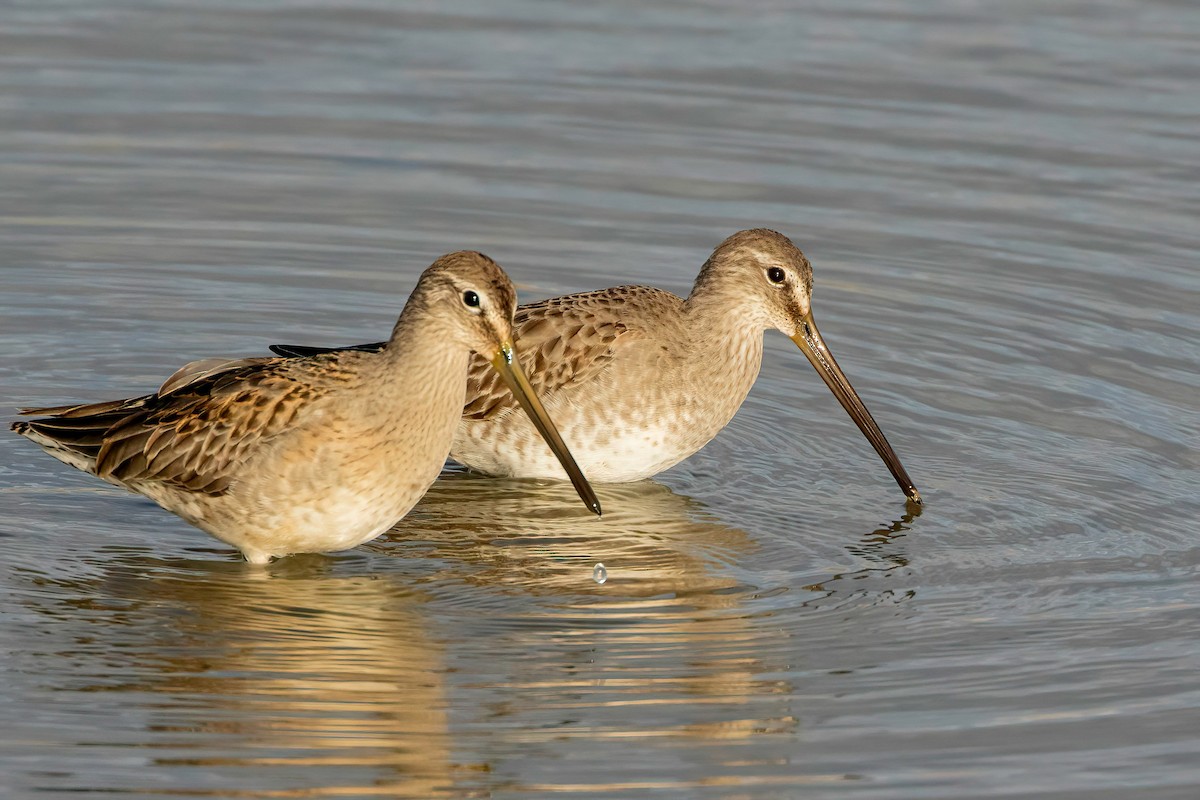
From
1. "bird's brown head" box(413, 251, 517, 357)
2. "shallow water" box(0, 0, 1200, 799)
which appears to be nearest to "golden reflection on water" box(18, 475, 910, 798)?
"shallow water" box(0, 0, 1200, 799)

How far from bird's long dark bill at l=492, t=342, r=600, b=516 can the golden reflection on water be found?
0.90 feet

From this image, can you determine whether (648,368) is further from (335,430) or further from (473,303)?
(335,430)

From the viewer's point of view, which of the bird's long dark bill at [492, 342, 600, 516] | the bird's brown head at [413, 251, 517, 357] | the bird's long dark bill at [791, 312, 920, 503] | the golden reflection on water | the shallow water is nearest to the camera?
the golden reflection on water

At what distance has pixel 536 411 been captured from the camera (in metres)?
8.35

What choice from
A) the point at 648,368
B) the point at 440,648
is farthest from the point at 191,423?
the point at 648,368

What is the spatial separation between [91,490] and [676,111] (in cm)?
640

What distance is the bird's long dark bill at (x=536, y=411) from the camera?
7941 mm

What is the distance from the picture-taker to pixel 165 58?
596 inches

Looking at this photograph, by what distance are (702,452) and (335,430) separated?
2.94 meters

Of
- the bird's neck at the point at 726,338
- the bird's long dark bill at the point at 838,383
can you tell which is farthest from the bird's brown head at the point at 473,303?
the bird's long dark bill at the point at 838,383

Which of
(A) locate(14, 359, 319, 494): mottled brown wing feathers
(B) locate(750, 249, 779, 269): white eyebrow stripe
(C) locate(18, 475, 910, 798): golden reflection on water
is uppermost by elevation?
(B) locate(750, 249, 779, 269): white eyebrow stripe

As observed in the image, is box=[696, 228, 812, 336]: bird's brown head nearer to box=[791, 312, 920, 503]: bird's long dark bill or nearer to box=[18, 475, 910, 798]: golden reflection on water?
box=[791, 312, 920, 503]: bird's long dark bill

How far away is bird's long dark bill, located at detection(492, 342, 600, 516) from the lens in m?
7.94

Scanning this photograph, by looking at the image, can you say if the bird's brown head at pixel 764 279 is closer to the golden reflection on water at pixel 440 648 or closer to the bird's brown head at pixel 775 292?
the bird's brown head at pixel 775 292
